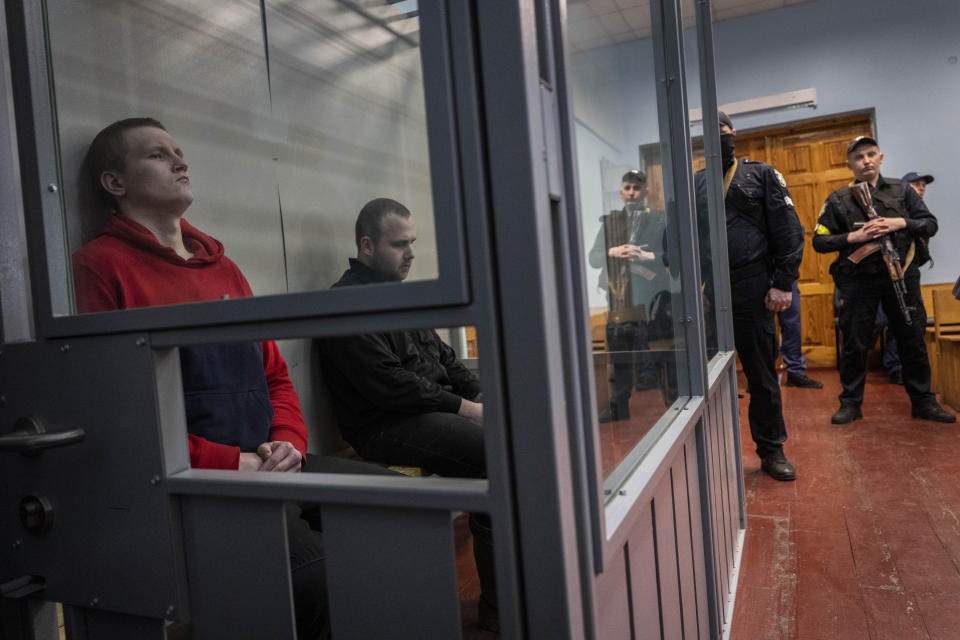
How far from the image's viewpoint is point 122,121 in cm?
100

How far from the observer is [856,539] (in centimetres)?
227

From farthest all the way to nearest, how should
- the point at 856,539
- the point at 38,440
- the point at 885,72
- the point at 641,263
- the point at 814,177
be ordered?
the point at 814,177 < the point at 885,72 < the point at 856,539 < the point at 641,263 < the point at 38,440

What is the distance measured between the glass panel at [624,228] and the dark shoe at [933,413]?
2.93 m

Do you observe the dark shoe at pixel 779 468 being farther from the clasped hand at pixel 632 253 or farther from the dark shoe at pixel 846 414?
the clasped hand at pixel 632 253

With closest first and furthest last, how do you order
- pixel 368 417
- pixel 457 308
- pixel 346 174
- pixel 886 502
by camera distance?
1. pixel 457 308
2. pixel 346 174
3. pixel 368 417
4. pixel 886 502

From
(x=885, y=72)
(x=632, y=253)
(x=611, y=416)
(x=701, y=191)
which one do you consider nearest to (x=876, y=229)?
(x=701, y=191)

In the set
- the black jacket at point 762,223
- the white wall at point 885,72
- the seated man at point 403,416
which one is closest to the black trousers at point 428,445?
the seated man at point 403,416

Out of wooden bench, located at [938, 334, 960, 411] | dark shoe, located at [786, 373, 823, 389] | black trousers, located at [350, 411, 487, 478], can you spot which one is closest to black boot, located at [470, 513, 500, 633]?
black trousers, located at [350, 411, 487, 478]

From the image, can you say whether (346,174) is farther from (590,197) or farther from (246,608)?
(246,608)

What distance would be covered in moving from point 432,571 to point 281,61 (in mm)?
710

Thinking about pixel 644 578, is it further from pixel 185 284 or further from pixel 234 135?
pixel 234 135

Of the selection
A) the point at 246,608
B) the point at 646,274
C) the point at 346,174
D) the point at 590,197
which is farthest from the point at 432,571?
the point at 646,274

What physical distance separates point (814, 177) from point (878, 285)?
280 cm

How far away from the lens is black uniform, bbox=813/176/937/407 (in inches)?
149
